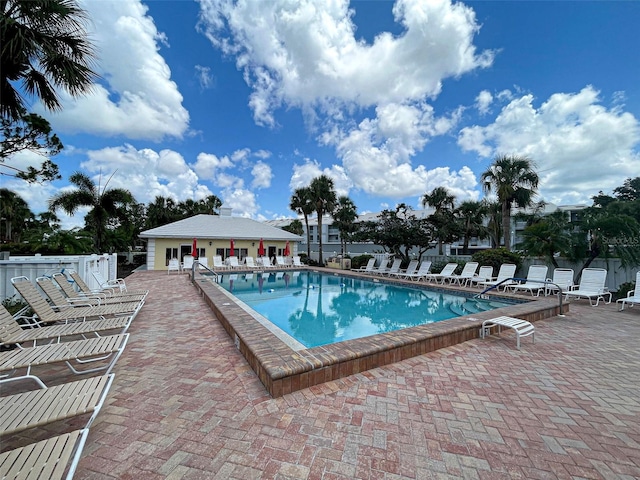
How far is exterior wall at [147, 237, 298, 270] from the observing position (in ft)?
63.2

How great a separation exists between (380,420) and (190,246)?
2054cm

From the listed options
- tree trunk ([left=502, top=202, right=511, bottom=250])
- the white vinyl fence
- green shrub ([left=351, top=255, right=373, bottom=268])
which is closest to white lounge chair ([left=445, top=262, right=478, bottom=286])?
tree trunk ([left=502, top=202, right=511, bottom=250])

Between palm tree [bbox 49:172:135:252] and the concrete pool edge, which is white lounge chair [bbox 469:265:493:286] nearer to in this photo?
the concrete pool edge

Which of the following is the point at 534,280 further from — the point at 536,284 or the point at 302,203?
the point at 302,203

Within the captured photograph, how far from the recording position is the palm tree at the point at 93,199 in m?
14.5

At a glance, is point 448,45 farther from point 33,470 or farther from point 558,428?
point 33,470

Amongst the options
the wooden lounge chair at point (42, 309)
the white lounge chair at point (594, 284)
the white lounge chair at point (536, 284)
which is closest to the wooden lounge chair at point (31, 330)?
the wooden lounge chair at point (42, 309)

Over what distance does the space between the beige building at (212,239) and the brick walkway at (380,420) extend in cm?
1706

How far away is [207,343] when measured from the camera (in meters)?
4.73

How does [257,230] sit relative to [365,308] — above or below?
above

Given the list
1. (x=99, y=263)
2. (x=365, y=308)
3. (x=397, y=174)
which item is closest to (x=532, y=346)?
(x=365, y=308)

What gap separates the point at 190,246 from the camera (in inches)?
803

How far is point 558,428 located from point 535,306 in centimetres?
560

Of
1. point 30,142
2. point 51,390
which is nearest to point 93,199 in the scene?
point 30,142
